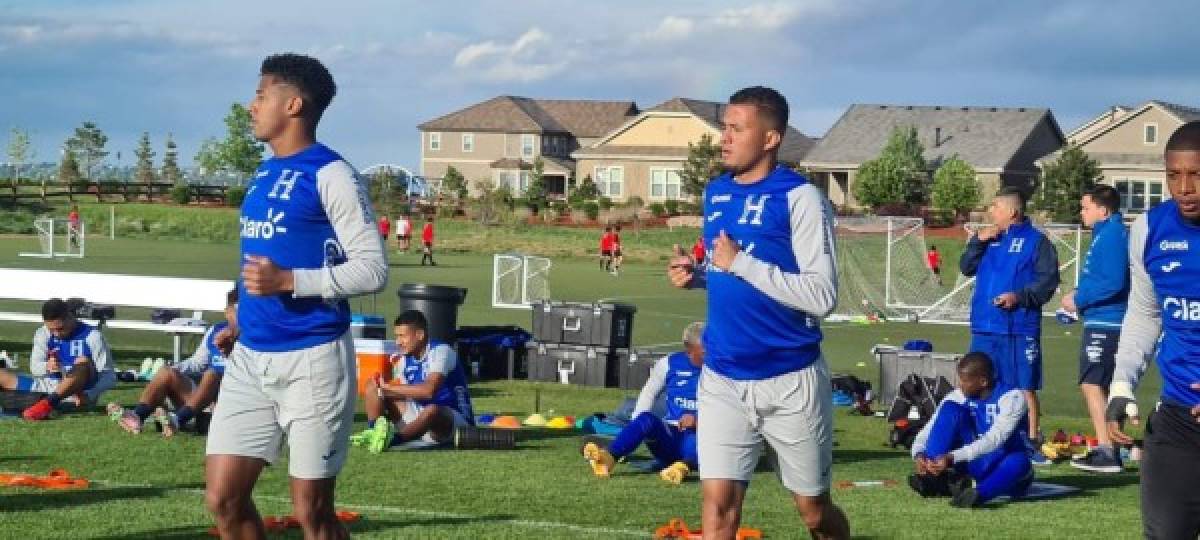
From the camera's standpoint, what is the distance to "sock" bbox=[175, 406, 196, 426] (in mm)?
14562

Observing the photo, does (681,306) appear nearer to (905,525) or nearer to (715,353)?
(905,525)

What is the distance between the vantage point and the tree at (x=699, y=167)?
10206cm

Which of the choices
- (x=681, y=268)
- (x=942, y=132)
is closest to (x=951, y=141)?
(x=942, y=132)

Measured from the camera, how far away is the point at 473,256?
65562mm

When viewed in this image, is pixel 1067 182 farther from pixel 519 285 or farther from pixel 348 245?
pixel 348 245

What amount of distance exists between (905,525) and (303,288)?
508 centimetres

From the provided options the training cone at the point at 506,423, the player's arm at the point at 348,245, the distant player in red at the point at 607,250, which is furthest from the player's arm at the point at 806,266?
the distant player in red at the point at 607,250

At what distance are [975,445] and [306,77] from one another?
20.4ft

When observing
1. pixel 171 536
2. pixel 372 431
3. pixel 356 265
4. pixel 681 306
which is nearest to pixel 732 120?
pixel 356 265

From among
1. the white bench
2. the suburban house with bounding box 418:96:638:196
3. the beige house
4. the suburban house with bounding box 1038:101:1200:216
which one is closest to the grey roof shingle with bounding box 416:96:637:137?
the suburban house with bounding box 418:96:638:196

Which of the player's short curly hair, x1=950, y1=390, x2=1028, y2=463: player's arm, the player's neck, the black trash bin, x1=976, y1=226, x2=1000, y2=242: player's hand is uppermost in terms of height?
the player's short curly hair

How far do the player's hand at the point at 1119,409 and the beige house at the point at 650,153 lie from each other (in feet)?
341

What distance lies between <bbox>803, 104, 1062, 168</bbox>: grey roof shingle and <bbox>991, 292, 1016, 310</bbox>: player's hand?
284 ft

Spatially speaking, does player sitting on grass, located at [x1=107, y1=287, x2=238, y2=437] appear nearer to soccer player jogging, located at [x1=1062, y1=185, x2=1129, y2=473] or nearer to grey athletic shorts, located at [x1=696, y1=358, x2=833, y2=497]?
soccer player jogging, located at [x1=1062, y1=185, x2=1129, y2=473]
